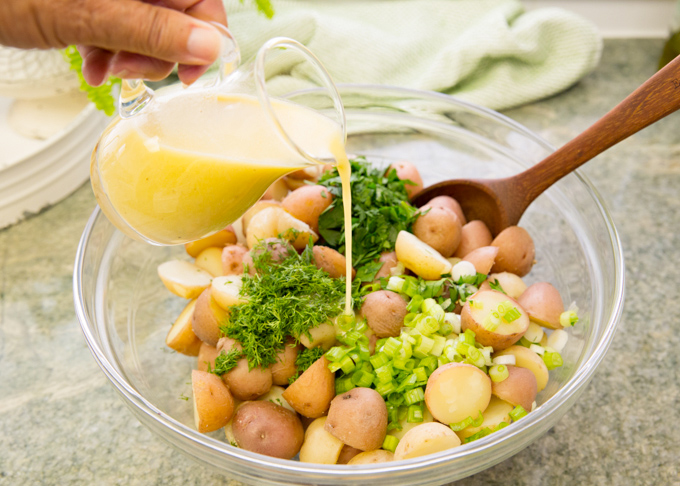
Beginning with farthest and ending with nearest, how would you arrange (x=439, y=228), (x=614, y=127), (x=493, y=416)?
(x=439, y=228)
(x=614, y=127)
(x=493, y=416)

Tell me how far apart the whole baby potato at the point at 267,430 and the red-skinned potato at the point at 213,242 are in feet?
1.36

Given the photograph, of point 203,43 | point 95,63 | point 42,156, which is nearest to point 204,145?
point 203,43

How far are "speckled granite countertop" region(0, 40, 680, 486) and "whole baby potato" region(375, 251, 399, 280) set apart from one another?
1.42 ft

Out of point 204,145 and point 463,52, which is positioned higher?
point 204,145

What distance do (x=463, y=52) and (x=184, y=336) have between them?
124cm

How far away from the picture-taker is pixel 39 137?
1.76 metres

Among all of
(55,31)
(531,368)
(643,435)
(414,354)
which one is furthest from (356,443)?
(55,31)

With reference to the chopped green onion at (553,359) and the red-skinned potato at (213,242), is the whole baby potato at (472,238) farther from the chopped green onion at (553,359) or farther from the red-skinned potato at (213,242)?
the red-skinned potato at (213,242)

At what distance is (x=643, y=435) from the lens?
1.13 metres

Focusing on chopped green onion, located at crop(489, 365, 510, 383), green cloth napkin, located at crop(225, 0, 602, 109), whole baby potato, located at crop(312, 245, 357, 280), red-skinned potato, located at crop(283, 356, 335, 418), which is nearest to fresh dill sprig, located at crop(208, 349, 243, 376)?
red-skinned potato, located at crop(283, 356, 335, 418)

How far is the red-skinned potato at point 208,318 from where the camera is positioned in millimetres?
1119

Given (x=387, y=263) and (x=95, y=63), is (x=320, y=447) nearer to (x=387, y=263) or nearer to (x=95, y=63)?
(x=387, y=263)

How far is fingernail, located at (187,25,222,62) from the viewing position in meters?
0.79

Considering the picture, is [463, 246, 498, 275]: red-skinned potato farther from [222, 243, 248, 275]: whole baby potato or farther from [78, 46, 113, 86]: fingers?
[78, 46, 113, 86]: fingers
